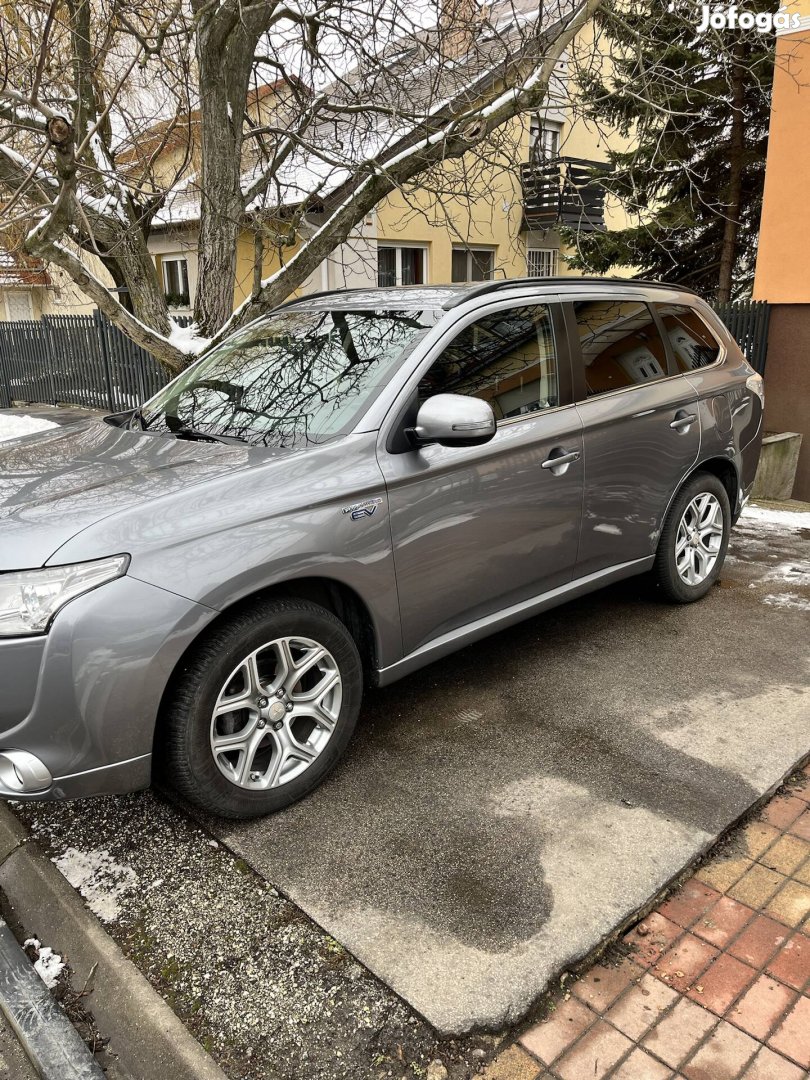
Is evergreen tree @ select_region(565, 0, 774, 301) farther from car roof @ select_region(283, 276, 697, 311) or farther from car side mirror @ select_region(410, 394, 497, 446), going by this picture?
car side mirror @ select_region(410, 394, 497, 446)

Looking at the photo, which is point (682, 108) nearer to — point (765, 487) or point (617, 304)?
point (765, 487)

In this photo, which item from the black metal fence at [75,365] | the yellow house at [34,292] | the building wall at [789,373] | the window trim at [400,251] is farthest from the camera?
the yellow house at [34,292]

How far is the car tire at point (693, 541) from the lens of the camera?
169 inches

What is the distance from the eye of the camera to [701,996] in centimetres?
208

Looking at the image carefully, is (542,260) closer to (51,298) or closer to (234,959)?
(51,298)

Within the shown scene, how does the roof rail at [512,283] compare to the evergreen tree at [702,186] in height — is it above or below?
below

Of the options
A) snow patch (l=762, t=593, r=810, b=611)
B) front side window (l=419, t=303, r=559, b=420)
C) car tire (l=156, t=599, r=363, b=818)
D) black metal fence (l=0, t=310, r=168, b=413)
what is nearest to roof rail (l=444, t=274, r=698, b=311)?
front side window (l=419, t=303, r=559, b=420)

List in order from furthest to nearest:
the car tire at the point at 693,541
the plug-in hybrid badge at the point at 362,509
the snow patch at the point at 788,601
Result: the snow patch at the point at 788,601 → the car tire at the point at 693,541 → the plug-in hybrid badge at the point at 362,509

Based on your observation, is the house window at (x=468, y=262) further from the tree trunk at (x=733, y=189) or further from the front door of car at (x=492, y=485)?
the front door of car at (x=492, y=485)

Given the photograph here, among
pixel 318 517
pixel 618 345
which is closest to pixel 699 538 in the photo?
pixel 618 345

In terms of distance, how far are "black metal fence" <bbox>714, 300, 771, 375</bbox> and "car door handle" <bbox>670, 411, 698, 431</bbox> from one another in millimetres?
5010

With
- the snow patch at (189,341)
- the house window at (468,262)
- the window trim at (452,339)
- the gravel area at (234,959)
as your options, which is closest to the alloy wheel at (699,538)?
the window trim at (452,339)

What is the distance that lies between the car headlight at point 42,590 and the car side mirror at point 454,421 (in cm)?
119

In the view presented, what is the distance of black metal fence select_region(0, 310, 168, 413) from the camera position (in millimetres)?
11547
